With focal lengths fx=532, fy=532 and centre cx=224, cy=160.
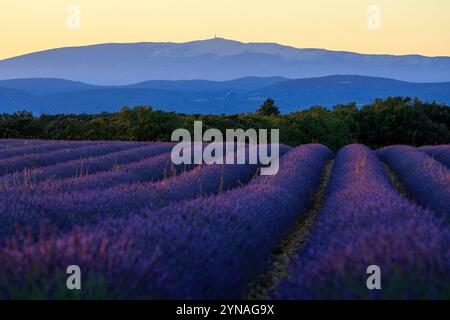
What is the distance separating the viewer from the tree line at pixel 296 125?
2833cm

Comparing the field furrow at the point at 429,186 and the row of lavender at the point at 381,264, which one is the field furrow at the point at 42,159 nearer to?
the field furrow at the point at 429,186

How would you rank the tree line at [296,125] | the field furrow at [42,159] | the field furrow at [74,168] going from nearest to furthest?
the field furrow at [74,168], the field furrow at [42,159], the tree line at [296,125]

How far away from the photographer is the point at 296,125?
129 feet

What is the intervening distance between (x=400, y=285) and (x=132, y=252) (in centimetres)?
147

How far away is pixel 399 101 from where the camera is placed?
53.9m

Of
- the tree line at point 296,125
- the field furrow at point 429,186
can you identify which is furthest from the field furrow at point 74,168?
the tree line at point 296,125

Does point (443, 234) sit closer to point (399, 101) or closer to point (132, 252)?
point (132, 252)

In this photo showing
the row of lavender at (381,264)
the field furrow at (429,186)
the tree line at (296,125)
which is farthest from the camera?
the tree line at (296,125)

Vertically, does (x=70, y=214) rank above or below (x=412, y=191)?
above

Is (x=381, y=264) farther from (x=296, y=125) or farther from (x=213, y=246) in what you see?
(x=296, y=125)

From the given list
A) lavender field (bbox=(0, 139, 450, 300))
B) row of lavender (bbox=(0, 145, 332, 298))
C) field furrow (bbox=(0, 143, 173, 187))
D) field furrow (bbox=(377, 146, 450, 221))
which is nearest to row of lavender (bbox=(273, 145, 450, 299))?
lavender field (bbox=(0, 139, 450, 300))

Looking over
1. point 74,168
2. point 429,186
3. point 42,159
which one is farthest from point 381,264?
point 42,159
